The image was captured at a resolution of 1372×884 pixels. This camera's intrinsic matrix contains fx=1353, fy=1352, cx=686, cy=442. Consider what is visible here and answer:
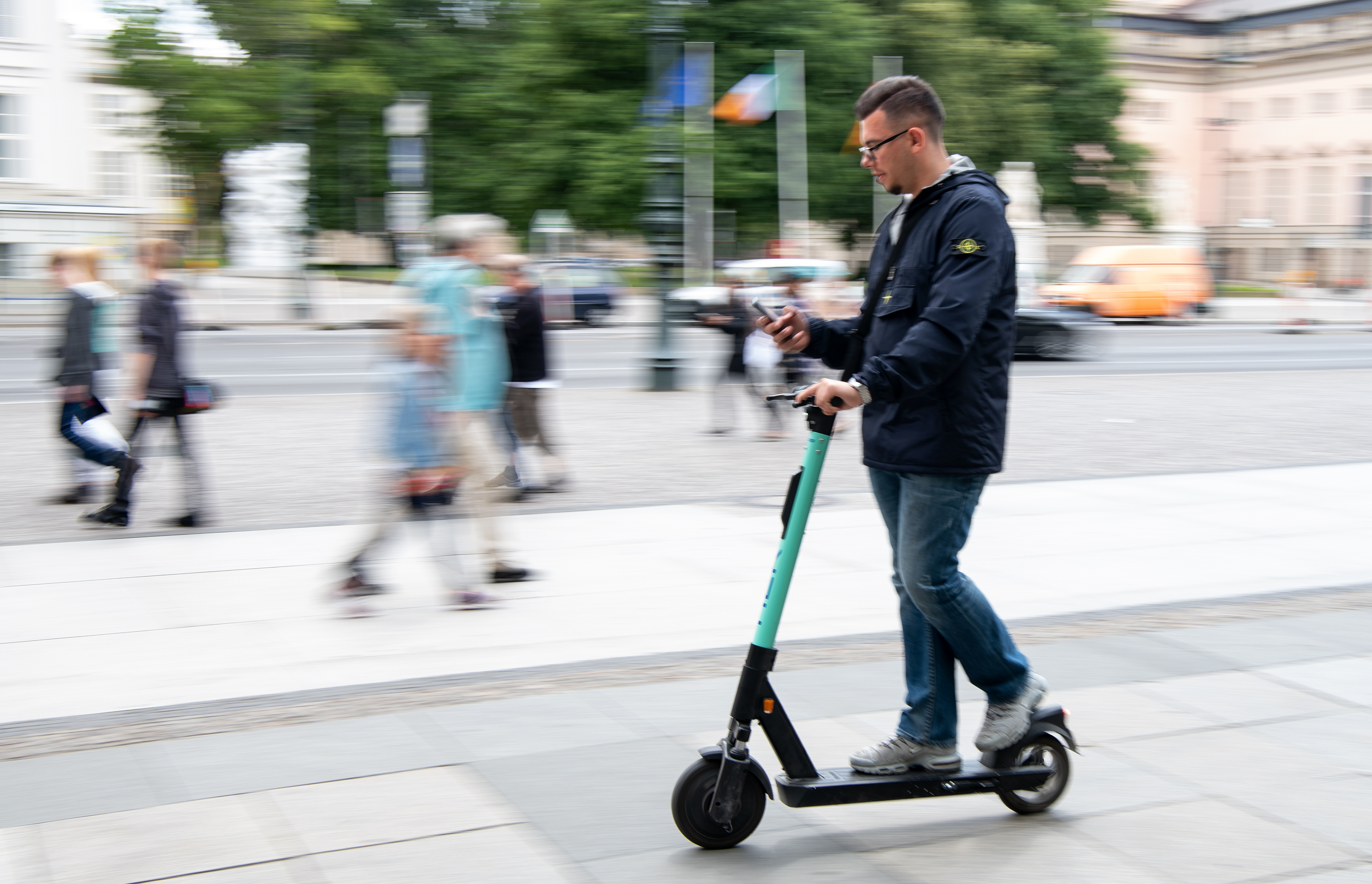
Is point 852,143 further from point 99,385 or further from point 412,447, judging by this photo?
point 412,447

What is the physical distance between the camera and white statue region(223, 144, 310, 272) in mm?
31359

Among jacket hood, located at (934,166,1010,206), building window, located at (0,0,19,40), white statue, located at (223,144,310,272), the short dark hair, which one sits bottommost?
jacket hood, located at (934,166,1010,206)

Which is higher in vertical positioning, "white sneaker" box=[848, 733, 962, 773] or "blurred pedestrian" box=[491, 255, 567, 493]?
"blurred pedestrian" box=[491, 255, 567, 493]

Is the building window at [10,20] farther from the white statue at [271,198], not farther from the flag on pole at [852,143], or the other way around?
the flag on pole at [852,143]

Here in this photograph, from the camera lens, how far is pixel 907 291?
10.7 ft

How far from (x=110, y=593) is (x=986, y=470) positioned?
14.3 ft

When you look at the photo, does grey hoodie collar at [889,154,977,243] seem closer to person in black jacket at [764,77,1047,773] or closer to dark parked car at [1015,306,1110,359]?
person in black jacket at [764,77,1047,773]

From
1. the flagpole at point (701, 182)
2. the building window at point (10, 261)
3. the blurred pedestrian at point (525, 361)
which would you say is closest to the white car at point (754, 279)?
the flagpole at point (701, 182)

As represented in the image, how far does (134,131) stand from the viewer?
107 feet

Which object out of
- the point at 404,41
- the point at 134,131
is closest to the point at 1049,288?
the point at 404,41

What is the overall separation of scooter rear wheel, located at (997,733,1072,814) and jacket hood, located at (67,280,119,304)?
21.6 ft

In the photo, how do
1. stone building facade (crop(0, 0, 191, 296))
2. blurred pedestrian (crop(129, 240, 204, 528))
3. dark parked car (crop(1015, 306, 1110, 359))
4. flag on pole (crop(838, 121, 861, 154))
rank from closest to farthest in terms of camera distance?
1. blurred pedestrian (crop(129, 240, 204, 528))
2. dark parked car (crop(1015, 306, 1110, 359))
3. flag on pole (crop(838, 121, 861, 154))
4. stone building facade (crop(0, 0, 191, 296))

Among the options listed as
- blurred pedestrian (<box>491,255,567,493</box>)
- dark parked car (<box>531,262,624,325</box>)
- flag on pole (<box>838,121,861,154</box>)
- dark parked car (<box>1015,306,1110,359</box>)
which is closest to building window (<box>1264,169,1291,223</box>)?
flag on pole (<box>838,121,861,154</box>)

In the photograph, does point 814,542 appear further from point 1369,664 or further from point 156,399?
point 156,399
